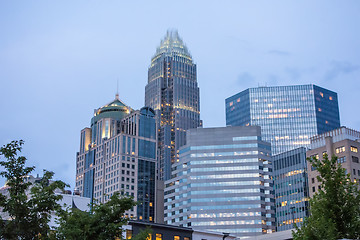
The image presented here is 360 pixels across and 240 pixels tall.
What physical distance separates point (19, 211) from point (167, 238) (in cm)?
6443

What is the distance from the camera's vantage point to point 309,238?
39.4 meters

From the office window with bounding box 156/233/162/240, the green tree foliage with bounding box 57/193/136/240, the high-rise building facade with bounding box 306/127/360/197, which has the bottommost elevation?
the green tree foliage with bounding box 57/193/136/240

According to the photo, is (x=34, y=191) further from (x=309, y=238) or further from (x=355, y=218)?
(x=355, y=218)

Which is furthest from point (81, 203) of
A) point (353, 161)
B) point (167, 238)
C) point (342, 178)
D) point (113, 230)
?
point (353, 161)

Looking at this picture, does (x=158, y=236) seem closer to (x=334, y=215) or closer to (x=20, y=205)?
(x=334, y=215)

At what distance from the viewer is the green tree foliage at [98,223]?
4244 cm

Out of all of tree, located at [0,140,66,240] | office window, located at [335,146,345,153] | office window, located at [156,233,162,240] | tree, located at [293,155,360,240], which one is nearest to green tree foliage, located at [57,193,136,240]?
tree, located at [0,140,66,240]

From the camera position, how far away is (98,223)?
144ft

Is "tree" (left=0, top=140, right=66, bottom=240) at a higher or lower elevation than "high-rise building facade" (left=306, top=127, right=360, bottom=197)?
lower

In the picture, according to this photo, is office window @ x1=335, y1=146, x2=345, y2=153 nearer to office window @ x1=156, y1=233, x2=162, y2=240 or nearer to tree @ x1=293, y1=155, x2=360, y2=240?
office window @ x1=156, y1=233, x2=162, y2=240

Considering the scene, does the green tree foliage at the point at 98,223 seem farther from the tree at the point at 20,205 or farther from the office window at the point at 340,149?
the office window at the point at 340,149

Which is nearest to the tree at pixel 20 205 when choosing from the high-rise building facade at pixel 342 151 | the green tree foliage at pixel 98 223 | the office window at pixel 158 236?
the green tree foliage at pixel 98 223

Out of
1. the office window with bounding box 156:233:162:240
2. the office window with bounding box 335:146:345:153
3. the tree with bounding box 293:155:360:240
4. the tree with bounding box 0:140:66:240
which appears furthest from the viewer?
the office window with bounding box 335:146:345:153

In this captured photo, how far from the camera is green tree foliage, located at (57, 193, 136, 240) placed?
139ft
